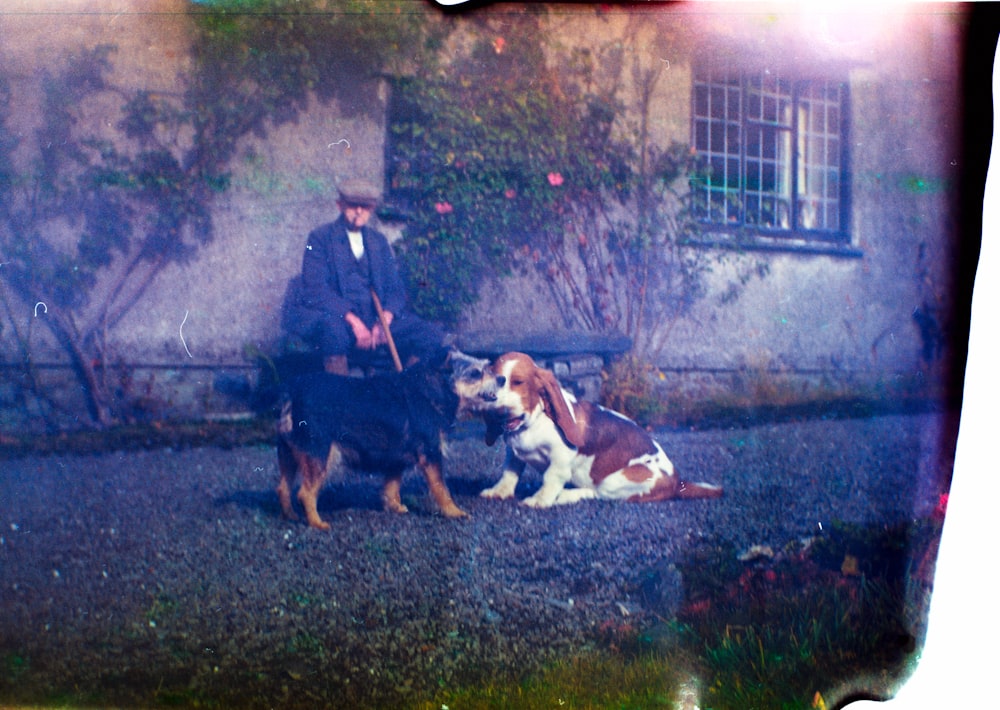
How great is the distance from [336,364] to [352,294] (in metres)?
0.30

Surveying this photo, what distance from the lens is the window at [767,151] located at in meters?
3.51

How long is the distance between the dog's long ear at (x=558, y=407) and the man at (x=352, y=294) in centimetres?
48

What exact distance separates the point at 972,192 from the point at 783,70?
1.01 metres

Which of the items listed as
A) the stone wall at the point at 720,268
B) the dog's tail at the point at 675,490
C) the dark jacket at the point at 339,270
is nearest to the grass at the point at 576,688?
the dog's tail at the point at 675,490

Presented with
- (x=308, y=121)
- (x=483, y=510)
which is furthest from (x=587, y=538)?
(x=308, y=121)

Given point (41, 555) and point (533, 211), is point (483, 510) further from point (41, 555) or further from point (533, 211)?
point (41, 555)

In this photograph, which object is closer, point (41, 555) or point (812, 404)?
point (41, 555)

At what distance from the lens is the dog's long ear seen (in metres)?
3.44

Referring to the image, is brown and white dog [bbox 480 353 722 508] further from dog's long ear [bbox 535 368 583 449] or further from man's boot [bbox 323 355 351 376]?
man's boot [bbox 323 355 351 376]

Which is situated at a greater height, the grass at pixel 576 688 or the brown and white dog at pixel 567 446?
the brown and white dog at pixel 567 446

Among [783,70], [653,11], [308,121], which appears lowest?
[308,121]

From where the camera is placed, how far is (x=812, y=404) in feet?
11.8

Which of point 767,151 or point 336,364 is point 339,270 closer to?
point 336,364

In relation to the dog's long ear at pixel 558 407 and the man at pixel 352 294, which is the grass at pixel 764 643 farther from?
the man at pixel 352 294
